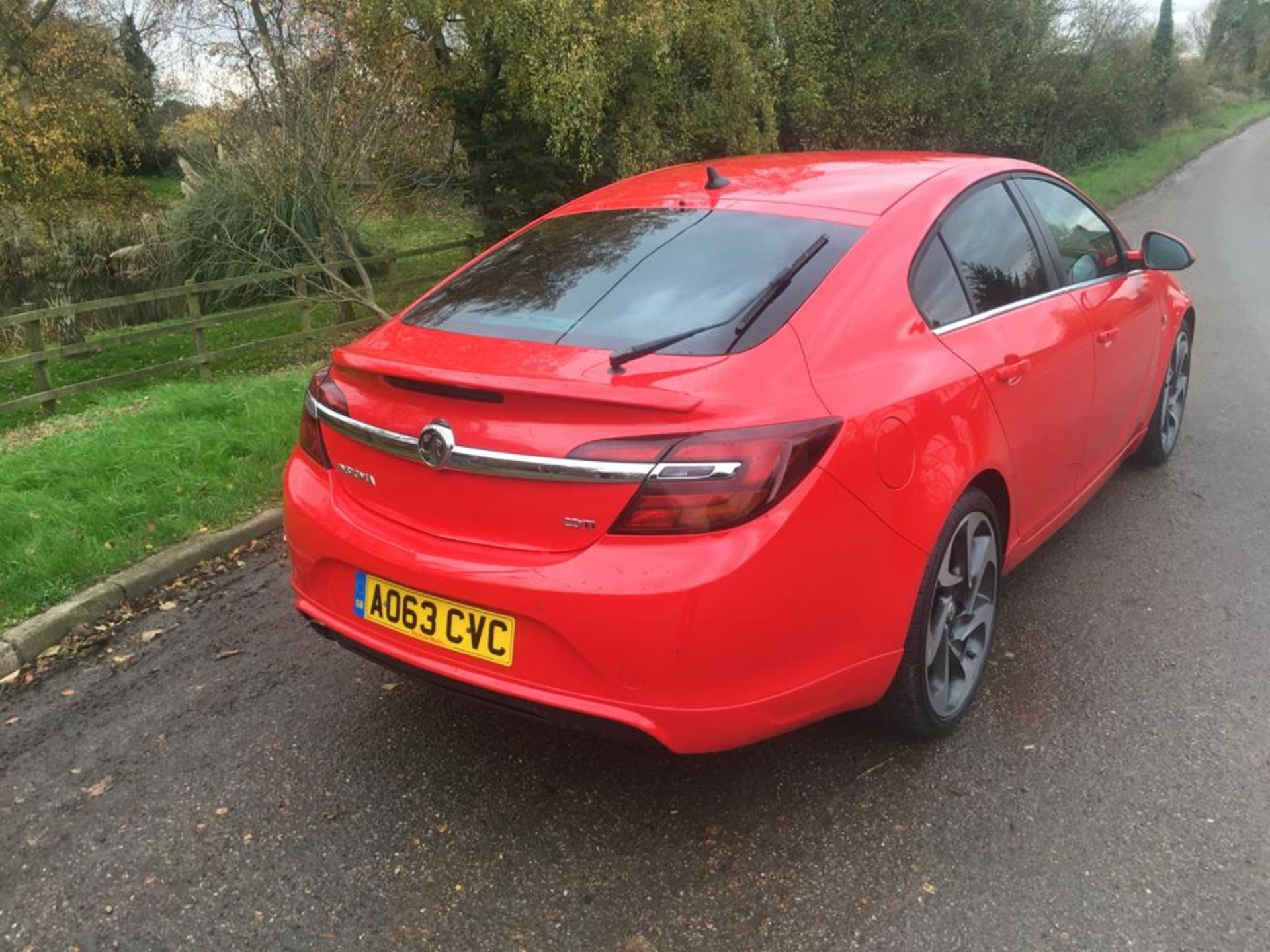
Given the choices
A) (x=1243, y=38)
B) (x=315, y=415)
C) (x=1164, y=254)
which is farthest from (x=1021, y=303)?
(x=1243, y=38)

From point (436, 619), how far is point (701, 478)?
792mm

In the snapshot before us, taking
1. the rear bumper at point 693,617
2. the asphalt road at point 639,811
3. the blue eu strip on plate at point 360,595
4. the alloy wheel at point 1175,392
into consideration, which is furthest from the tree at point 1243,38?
the blue eu strip on plate at point 360,595

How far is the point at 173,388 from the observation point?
28.3ft

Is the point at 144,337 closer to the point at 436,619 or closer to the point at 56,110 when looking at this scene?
the point at 56,110

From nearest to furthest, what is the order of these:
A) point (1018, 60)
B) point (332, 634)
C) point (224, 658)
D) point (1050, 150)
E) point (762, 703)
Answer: point (762, 703), point (332, 634), point (224, 658), point (1018, 60), point (1050, 150)

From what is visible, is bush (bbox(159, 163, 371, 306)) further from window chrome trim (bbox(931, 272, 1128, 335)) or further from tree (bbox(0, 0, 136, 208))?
window chrome trim (bbox(931, 272, 1128, 335))

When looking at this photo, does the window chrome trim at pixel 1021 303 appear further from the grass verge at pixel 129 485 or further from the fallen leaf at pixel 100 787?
the grass verge at pixel 129 485

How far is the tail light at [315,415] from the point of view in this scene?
288 cm

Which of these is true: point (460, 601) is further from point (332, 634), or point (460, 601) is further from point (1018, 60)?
point (1018, 60)

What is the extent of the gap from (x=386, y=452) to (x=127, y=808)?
1289 mm

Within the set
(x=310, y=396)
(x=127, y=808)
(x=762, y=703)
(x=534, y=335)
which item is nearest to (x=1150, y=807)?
(x=762, y=703)

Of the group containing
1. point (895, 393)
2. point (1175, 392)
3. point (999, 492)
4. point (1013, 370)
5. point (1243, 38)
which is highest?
point (1243, 38)

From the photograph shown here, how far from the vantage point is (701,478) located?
2.24 meters

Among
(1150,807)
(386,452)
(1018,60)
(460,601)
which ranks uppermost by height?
(1018,60)
